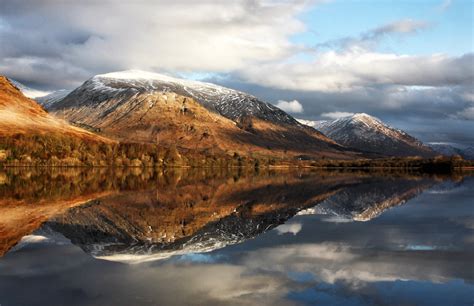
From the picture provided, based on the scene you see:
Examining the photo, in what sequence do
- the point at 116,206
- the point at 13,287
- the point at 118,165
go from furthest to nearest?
1. the point at 118,165
2. the point at 116,206
3. the point at 13,287

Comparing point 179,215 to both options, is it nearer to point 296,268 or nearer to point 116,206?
point 116,206

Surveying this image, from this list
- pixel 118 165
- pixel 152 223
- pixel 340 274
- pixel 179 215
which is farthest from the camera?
pixel 118 165

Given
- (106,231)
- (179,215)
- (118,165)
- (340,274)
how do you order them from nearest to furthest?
(340,274) < (106,231) < (179,215) < (118,165)

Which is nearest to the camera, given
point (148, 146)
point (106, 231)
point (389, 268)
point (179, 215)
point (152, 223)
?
point (389, 268)

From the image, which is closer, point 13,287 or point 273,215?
point 13,287

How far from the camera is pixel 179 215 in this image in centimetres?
3328

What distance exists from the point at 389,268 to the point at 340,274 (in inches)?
88.2

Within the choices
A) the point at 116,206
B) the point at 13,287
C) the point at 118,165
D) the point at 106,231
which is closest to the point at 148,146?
the point at 118,165

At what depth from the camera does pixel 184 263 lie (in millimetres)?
17656

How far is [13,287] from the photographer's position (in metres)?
14.1

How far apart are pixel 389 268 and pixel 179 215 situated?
59.3ft

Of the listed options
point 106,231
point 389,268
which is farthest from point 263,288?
point 106,231

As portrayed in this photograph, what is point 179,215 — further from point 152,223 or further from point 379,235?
point 379,235

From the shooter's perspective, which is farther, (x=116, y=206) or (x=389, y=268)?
(x=116, y=206)
